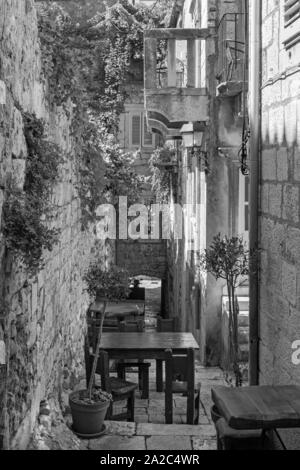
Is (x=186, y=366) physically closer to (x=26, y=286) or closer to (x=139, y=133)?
(x=26, y=286)

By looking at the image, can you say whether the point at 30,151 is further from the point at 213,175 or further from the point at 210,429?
the point at 213,175

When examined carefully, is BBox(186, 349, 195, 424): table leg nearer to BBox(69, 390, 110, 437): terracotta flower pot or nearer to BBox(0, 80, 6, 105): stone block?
BBox(69, 390, 110, 437): terracotta flower pot

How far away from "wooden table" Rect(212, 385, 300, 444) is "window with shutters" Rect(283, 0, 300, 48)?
2.44 meters

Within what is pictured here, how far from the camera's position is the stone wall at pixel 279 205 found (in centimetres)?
454

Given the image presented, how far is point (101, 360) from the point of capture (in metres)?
6.54

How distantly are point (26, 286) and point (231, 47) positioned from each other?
18.0 feet

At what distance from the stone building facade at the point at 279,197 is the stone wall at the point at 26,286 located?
1886mm

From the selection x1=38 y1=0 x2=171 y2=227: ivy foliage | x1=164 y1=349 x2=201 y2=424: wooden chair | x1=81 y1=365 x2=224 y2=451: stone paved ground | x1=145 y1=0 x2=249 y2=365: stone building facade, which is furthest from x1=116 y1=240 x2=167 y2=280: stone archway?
x1=164 y1=349 x2=201 y2=424: wooden chair

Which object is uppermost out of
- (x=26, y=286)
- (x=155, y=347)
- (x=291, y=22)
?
(x=291, y=22)

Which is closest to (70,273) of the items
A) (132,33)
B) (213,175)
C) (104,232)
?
(213,175)

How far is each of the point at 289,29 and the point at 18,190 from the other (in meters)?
2.31

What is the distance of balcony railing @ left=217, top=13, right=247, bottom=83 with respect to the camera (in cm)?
882

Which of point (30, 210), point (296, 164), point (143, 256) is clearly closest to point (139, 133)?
point (143, 256)

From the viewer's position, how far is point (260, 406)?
362 cm
